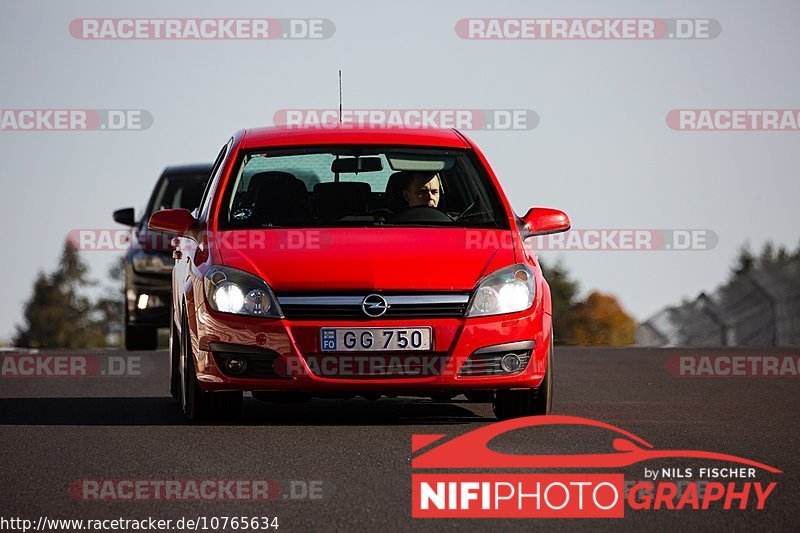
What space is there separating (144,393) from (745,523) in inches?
272

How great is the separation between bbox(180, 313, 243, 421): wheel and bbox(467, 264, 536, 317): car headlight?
162 centimetres

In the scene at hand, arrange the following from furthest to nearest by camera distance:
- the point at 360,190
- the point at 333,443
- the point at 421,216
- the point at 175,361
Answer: the point at 175,361, the point at 360,190, the point at 421,216, the point at 333,443

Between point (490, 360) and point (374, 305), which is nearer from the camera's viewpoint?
point (374, 305)

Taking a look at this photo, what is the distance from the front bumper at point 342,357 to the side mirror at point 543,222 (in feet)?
3.19

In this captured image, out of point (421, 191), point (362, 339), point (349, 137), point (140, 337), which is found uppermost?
point (349, 137)

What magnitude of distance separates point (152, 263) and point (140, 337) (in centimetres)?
106

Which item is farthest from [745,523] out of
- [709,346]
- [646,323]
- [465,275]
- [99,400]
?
[646,323]

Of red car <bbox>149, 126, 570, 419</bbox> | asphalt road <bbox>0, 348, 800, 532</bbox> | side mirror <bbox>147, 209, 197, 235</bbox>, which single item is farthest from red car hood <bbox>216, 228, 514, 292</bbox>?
asphalt road <bbox>0, 348, 800, 532</bbox>

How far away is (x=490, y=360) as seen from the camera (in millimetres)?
9641

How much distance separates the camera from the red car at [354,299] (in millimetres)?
9484

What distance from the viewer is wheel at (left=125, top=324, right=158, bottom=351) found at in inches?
749

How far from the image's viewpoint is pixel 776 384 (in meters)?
13.7

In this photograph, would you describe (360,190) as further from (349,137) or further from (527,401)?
(527,401)

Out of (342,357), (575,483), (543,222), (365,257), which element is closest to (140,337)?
(543,222)
